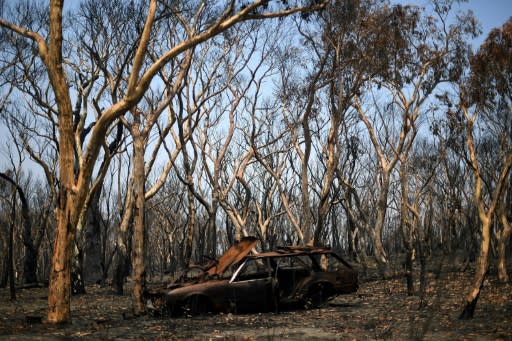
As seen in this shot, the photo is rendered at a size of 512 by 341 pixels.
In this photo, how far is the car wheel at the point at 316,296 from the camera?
1284 cm

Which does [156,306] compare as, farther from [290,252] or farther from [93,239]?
[93,239]

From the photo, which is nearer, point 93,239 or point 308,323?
point 308,323

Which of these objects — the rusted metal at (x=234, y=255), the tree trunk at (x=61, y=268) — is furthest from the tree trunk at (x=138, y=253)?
the tree trunk at (x=61, y=268)

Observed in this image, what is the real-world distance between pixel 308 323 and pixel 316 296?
2.53m

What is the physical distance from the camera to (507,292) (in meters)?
15.0

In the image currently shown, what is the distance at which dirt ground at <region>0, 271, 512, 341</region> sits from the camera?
28.3ft

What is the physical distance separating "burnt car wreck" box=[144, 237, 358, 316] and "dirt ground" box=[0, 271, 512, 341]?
0.32 m

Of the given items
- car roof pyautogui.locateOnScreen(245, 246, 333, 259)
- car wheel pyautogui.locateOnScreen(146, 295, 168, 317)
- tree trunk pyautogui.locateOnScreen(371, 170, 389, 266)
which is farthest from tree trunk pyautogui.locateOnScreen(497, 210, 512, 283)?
car wheel pyautogui.locateOnScreen(146, 295, 168, 317)

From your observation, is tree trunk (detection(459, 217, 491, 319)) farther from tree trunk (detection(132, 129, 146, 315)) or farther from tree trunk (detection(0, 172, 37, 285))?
tree trunk (detection(0, 172, 37, 285))

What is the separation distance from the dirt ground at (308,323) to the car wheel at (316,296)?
0.74 ft

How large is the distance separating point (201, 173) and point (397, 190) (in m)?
15.7

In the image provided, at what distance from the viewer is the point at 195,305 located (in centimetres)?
1193

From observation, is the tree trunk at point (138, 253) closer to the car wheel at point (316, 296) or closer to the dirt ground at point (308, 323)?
the dirt ground at point (308, 323)

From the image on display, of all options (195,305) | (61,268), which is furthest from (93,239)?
(61,268)
